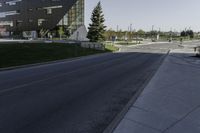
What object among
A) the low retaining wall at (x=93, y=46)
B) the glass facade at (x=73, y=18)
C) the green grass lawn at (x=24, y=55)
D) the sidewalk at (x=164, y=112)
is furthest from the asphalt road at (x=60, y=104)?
the glass facade at (x=73, y=18)

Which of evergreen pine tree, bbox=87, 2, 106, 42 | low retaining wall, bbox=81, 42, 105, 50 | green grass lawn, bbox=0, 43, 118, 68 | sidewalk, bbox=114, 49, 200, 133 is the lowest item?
sidewalk, bbox=114, 49, 200, 133

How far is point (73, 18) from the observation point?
3162 inches

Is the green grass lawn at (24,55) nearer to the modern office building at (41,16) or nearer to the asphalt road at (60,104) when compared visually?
the asphalt road at (60,104)

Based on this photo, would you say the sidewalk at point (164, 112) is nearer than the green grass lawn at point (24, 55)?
Yes

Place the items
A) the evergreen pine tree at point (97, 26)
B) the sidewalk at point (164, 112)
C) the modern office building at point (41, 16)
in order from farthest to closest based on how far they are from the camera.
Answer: the modern office building at point (41, 16), the evergreen pine tree at point (97, 26), the sidewalk at point (164, 112)

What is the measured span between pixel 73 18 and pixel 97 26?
29681 millimetres

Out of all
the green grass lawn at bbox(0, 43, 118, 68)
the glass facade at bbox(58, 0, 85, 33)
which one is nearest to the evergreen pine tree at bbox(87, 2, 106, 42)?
the green grass lawn at bbox(0, 43, 118, 68)

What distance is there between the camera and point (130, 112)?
707 cm

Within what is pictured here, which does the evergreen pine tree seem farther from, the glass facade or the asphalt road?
the asphalt road

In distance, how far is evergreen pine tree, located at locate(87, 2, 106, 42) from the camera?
174 ft

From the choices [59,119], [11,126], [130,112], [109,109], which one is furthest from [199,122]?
[11,126]

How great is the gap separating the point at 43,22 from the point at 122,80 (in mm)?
76835

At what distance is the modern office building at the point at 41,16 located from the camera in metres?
80.1

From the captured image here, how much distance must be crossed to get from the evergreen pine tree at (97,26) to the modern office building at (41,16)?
2611 centimetres
